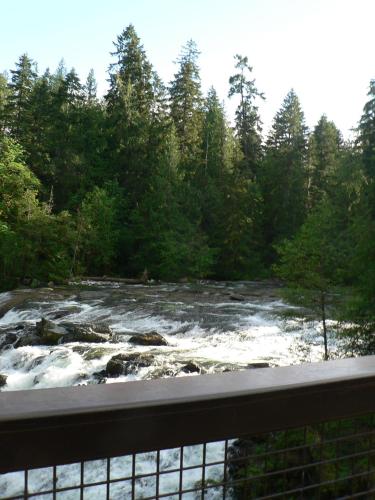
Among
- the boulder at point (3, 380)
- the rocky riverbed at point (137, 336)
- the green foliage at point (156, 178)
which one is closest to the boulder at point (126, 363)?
the rocky riverbed at point (137, 336)

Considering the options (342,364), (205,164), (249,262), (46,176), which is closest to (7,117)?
(46,176)

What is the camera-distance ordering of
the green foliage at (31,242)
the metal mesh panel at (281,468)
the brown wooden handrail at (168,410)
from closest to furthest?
the brown wooden handrail at (168,410)
the metal mesh panel at (281,468)
the green foliage at (31,242)

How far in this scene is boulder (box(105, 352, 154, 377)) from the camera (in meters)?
12.6

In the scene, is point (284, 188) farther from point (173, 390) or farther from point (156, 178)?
point (173, 390)

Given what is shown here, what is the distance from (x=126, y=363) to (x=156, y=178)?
27.3 metres

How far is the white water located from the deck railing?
10.3 m

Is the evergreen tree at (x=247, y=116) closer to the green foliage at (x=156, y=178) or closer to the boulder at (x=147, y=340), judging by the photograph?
the green foliage at (x=156, y=178)

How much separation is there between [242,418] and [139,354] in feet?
39.6

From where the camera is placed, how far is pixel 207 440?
5.63 feet

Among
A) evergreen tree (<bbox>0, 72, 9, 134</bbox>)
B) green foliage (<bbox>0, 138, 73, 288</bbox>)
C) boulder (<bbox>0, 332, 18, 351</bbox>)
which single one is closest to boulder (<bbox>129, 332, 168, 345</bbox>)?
boulder (<bbox>0, 332, 18, 351</bbox>)

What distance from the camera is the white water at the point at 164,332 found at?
43.0 feet

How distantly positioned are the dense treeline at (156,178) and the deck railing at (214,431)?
2694cm

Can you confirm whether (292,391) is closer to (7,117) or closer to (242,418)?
(242,418)

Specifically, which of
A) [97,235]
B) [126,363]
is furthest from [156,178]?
[126,363]
